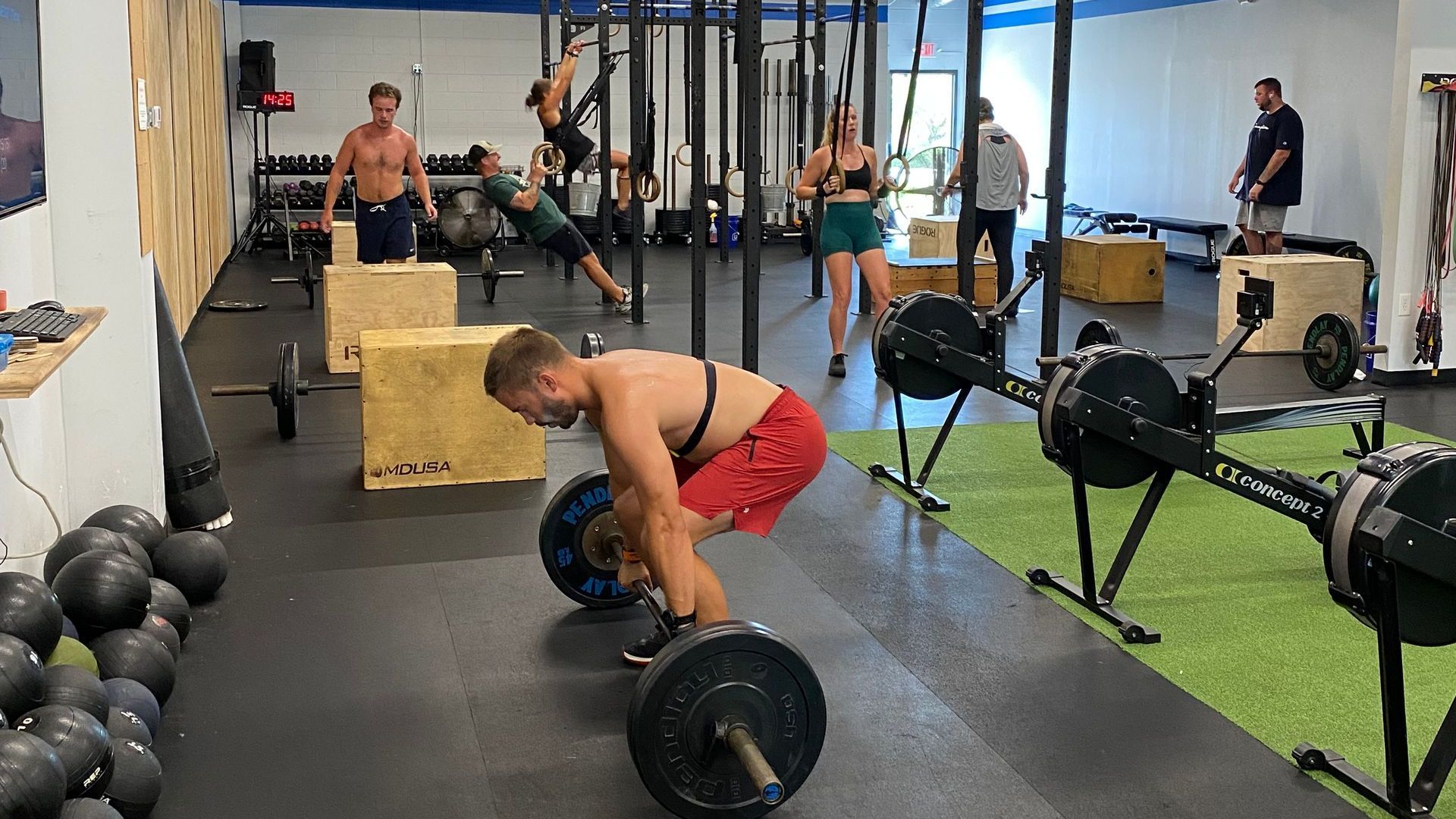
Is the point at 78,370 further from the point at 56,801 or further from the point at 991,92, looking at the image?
the point at 991,92

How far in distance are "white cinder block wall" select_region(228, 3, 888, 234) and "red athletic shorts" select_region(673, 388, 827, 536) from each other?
10244mm

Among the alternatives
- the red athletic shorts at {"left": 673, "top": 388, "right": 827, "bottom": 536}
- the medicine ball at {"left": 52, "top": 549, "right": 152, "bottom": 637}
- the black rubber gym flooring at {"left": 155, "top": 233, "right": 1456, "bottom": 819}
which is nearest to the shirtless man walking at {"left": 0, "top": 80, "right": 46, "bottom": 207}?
the medicine ball at {"left": 52, "top": 549, "right": 152, "bottom": 637}

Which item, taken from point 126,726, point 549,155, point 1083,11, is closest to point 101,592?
point 126,726

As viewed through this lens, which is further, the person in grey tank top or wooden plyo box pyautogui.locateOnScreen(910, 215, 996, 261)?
wooden plyo box pyautogui.locateOnScreen(910, 215, 996, 261)

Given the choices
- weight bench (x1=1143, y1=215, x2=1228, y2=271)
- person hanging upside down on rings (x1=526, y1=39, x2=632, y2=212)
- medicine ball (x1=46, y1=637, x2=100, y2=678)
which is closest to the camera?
medicine ball (x1=46, y1=637, x2=100, y2=678)

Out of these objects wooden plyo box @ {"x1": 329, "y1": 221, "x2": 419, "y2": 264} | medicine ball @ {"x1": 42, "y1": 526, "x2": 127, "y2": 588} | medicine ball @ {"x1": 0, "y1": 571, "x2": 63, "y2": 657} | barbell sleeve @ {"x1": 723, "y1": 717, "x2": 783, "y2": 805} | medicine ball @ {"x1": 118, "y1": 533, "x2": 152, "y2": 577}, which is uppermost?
wooden plyo box @ {"x1": 329, "y1": 221, "x2": 419, "y2": 264}

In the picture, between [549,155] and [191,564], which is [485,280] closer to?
[549,155]

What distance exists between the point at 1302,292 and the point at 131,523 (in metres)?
5.88

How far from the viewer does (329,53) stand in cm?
1312

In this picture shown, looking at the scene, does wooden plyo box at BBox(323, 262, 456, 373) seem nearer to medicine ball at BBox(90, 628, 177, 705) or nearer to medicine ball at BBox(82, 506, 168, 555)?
medicine ball at BBox(82, 506, 168, 555)

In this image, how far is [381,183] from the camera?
287 inches

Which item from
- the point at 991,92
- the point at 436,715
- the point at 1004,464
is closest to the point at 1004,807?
the point at 436,715

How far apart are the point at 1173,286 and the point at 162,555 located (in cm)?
844

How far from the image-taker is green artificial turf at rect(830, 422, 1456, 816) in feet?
9.74
